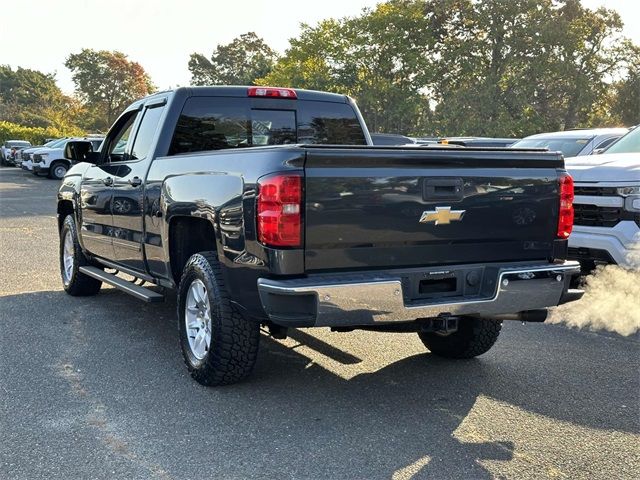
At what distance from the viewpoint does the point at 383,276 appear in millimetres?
3711

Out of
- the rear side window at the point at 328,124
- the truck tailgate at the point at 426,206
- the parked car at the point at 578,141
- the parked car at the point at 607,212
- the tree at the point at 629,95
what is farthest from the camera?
the tree at the point at 629,95

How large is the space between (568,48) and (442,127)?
23.8ft

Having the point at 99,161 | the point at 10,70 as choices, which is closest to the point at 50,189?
the point at 99,161

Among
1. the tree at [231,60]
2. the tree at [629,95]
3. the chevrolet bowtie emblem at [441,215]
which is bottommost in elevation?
the chevrolet bowtie emblem at [441,215]

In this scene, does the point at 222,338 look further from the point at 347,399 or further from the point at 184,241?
the point at 184,241

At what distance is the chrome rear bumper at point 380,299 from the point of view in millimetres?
3531

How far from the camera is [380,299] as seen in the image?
3631mm

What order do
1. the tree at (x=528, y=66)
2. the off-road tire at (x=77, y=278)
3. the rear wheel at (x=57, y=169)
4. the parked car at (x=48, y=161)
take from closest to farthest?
the off-road tire at (x=77, y=278)
the parked car at (x=48, y=161)
the rear wheel at (x=57, y=169)
the tree at (x=528, y=66)

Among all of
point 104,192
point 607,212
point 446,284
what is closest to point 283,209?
point 446,284

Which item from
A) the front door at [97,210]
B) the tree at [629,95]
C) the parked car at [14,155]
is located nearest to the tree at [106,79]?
the parked car at [14,155]

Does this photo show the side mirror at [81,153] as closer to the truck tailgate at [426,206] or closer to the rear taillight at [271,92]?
the rear taillight at [271,92]

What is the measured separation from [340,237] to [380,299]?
1.32ft

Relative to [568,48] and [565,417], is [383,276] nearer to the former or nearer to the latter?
[565,417]

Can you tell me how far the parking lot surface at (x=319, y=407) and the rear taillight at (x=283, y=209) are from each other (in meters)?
1.08
